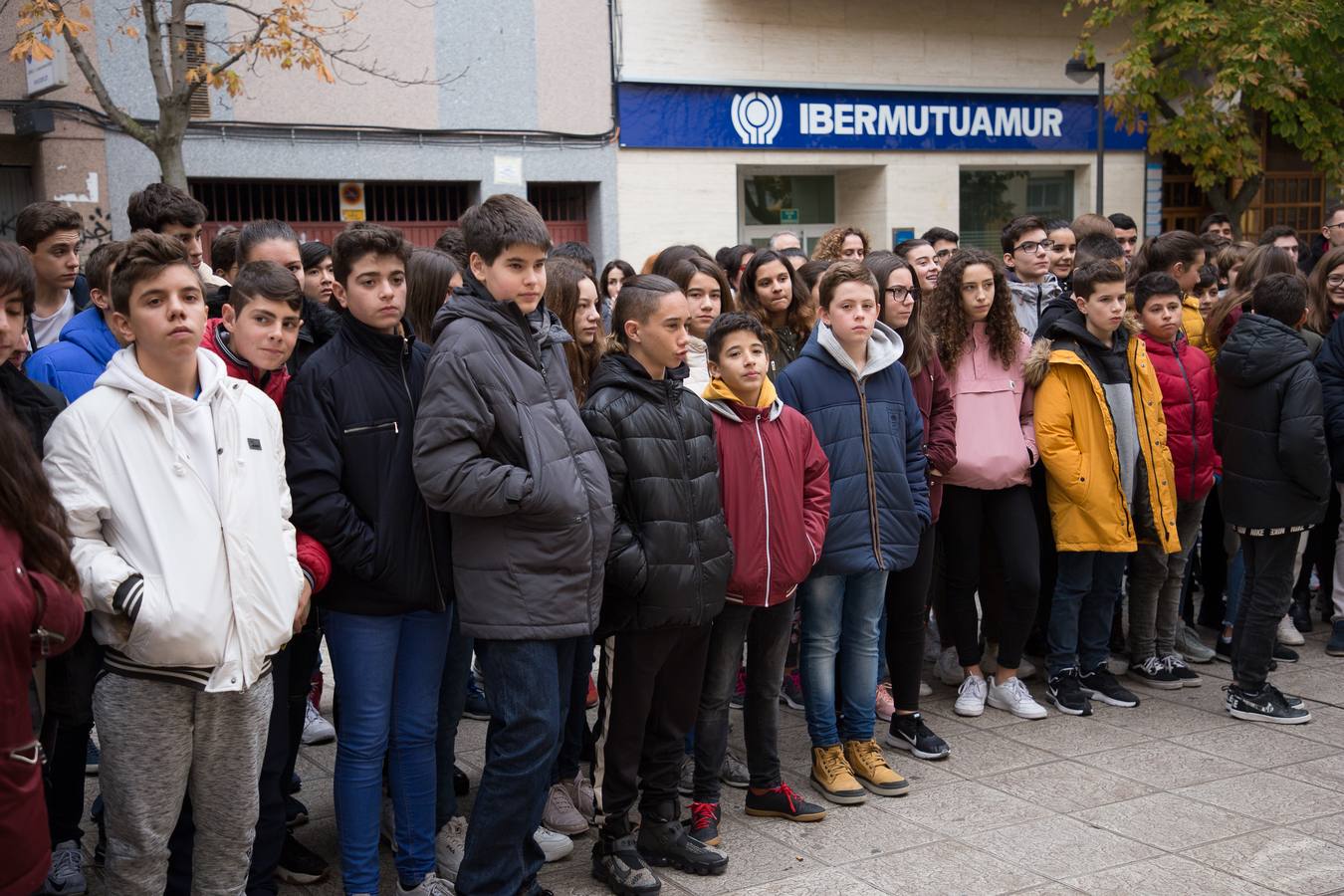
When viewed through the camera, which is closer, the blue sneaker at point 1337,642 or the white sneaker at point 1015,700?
the white sneaker at point 1015,700

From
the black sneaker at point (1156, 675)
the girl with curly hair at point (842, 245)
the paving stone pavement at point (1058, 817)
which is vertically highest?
the girl with curly hair at point (842, 245)

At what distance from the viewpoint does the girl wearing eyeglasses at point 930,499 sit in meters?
5.53

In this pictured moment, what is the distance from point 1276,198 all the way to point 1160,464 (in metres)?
15.3

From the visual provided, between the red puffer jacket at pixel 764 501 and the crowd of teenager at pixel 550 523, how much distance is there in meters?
0.02

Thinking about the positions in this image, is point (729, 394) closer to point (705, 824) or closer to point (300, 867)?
point (705, 824)

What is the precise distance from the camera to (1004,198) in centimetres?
1780

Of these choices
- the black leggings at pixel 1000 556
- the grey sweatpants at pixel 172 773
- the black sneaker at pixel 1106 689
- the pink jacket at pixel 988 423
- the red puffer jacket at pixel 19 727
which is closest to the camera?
the red puffer jacket at pixel 19 727

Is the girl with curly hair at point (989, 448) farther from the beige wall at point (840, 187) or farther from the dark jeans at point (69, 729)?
the beige wall at point (840, 187)

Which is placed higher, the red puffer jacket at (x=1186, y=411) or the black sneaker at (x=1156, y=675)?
the red puffer jacket at (x=1186, y=411)

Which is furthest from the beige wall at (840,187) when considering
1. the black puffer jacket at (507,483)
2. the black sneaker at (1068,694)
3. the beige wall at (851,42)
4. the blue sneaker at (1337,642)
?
the black puffer jacket at (507,483)

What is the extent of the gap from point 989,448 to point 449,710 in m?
2.80

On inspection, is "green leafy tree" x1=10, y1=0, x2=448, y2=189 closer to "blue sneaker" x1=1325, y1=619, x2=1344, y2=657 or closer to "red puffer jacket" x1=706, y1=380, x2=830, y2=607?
"red puffer jacket" x1=706, y1=380, x2=830, y2=607

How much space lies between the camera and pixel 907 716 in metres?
5.64

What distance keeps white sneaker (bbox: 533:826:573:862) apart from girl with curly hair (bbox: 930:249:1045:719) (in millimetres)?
2306
